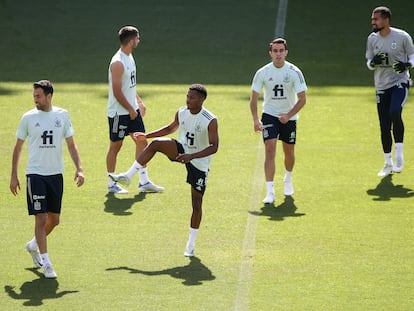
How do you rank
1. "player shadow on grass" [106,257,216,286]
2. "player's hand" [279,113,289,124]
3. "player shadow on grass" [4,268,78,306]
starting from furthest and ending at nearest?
"player's hand" [279,113,289,124], "player shadow on grass" [106,257,216,286], "player shadow on grass" [4,268,78,306]

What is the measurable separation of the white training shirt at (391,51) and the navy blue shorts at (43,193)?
238 inches

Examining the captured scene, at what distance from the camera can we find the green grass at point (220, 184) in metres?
11.3

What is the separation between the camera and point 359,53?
2239 centimetres

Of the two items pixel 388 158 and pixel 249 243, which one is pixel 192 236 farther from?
pixel 388 158

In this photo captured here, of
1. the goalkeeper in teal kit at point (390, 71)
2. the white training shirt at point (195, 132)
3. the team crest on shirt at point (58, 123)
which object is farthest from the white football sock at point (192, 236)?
the goalkeeper in teal kit at point (390, 71)

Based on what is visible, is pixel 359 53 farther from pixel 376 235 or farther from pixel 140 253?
pixel 140 253

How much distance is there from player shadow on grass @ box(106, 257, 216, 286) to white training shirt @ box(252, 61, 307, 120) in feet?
10.6

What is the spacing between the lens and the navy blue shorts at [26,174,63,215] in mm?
11273

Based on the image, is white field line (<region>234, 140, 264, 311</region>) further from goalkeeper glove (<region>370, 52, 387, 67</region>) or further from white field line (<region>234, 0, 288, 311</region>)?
goalkeeper glove (<region>370, 52, 387, 67</region>)

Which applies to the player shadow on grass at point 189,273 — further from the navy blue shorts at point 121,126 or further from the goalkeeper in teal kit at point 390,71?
the goalkeeper in teal kit at point 390,71

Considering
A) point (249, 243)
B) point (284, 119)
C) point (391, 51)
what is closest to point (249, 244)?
point (249, 243)

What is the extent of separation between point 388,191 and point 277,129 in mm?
1968

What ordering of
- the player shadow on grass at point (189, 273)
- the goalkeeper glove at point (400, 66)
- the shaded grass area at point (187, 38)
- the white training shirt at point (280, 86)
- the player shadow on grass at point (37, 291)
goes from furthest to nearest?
1. the shaded grass area at point (187, 38)
2. the goalkeeper glove at point (400, 66)
3. the white training shirt at point (280, 86)
4. the player shadow on grass at point (189, 273)
5. the player shadow on grass at point (37, 291)

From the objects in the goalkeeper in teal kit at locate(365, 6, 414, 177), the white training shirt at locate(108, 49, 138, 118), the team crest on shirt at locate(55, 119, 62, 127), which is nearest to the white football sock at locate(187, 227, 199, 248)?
the team crest on shirt at locate(55, 119, 62, 127)
